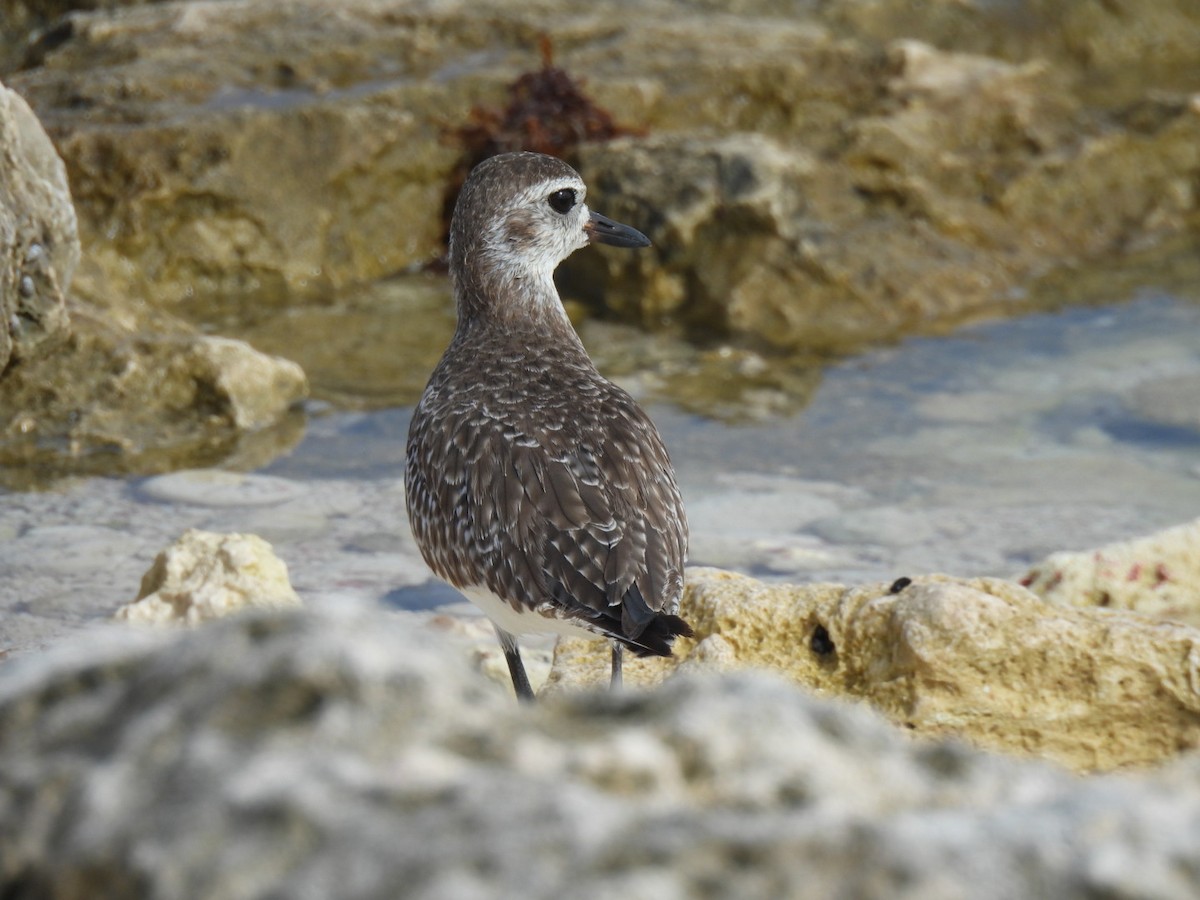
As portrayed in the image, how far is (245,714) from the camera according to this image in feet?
5.14

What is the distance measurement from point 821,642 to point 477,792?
2829 millimetres

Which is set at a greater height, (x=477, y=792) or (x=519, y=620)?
(x=477, y=792)

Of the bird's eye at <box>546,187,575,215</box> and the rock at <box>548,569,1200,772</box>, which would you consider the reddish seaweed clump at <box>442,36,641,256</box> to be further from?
the rock at <box>548,569,1200,772</box>

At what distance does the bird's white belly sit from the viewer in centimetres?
410

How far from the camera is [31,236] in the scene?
20.8ft

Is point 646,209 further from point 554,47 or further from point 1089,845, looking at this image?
point 1089,845

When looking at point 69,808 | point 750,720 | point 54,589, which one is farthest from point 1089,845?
point 54,589

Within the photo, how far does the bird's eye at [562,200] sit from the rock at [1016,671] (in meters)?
1.86

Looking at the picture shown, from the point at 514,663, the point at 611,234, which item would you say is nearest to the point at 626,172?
the point at 611,234

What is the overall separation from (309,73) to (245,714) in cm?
915

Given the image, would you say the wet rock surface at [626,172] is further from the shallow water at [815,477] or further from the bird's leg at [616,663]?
the bird's leg at [616,663]

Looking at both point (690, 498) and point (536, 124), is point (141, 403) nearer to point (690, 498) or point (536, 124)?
point (690, 498)

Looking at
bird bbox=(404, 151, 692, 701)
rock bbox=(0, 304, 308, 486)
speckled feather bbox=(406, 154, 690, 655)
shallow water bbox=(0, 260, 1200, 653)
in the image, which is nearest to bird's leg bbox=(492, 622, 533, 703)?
bird bbox=(404, 151, 692, 701)

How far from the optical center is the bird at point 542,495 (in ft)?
13.2
